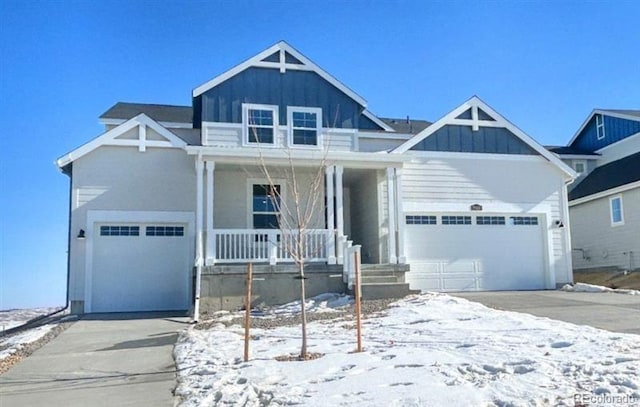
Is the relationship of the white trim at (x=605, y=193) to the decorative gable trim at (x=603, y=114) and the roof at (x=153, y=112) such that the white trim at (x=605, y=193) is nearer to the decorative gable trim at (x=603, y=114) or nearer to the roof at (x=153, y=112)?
the decorative gable trim at (x=603, y=114)

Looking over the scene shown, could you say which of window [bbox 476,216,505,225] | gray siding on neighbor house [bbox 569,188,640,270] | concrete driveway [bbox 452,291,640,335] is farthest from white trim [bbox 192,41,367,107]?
gray siding on neighbor house [bbox 569,188,640,270]

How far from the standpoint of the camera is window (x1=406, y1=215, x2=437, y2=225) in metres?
15.6

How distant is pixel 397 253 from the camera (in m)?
14.8

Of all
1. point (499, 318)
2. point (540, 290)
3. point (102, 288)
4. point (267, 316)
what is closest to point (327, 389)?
point (499, 318)

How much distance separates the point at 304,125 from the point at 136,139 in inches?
178

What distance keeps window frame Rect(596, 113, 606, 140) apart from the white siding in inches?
373

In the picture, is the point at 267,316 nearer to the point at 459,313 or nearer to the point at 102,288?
the point at 459,313

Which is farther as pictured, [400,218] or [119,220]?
[400,218]

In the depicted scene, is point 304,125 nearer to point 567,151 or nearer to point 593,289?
point 593,289

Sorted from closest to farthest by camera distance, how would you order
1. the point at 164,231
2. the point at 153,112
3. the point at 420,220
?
the point at 164,231 < the point at 420,220 < the point at 153,112

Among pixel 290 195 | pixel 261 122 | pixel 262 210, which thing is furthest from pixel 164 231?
pixel 261 122

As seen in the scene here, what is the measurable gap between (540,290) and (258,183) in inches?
332

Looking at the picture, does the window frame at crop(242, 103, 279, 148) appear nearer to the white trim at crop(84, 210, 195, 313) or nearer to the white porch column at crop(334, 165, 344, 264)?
the white porch column at crop(334, 165, 344, 264)

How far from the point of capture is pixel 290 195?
15.9 m
